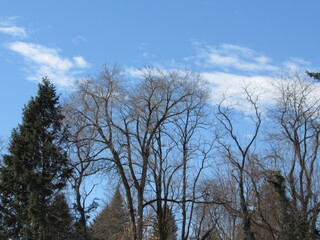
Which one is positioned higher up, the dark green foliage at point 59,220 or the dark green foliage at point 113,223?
the dark green foliage at point 113,223

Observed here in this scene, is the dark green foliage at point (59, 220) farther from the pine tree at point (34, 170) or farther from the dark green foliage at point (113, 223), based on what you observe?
the dark green foliage at point (113, 223)

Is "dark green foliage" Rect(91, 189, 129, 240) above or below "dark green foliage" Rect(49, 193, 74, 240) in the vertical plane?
above

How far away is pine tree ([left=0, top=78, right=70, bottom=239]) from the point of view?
21812 mm

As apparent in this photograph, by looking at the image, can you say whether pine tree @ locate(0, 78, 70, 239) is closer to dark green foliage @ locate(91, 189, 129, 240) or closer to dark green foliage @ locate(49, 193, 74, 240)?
dark green foliage @ locate(49, 193, 74, 240)

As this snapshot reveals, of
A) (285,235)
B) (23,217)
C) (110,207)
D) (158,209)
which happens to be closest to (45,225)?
(23,217)

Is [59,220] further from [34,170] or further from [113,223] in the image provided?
[113,223]

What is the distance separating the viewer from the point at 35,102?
24.5m

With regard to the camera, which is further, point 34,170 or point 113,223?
point 113,223

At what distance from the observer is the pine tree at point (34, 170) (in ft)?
71.6

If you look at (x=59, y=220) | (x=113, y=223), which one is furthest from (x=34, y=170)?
(x=113, y=223)

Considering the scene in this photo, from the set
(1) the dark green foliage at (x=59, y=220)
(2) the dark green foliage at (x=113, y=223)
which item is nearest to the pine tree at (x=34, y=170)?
(1) the dark green foliage at (x=59, y=220)

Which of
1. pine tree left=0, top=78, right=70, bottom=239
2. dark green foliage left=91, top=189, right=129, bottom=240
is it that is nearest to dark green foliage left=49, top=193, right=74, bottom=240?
pine tree left=0, top=78, right=70, bottom=239

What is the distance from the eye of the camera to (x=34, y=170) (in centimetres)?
2283

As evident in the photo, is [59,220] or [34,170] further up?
[34,170]
